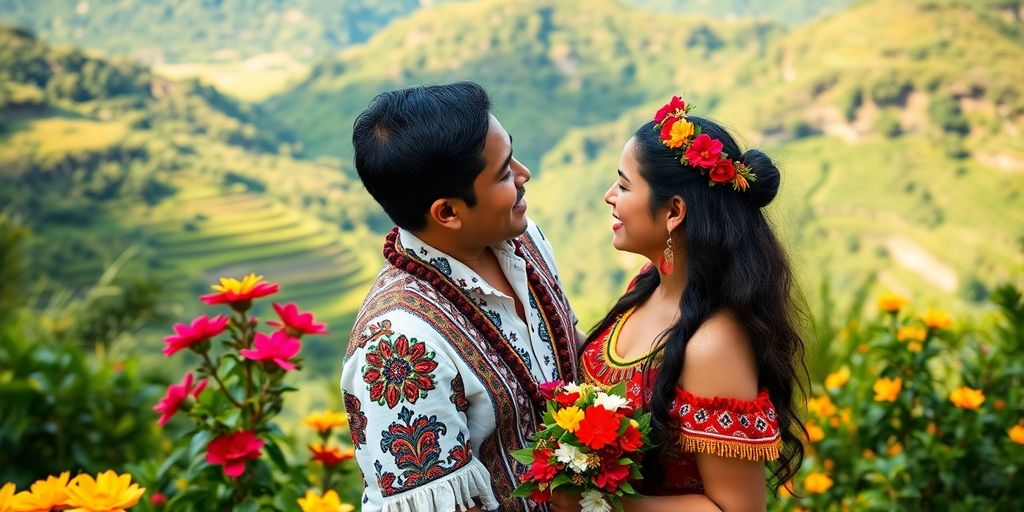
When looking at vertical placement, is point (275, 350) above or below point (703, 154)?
below

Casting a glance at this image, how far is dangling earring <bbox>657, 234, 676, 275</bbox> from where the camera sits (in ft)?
5.74

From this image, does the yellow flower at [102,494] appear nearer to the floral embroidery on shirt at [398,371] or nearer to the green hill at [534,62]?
the floral embroidery on shirt at [398,371]

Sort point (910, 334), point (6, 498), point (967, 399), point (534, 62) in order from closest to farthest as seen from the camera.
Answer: point (6, 498) < point (967, 399) < point (910, 334) < point (534, 62)

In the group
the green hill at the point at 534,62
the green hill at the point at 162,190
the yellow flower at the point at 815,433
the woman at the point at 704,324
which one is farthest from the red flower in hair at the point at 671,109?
the green hill at the point at 534,62

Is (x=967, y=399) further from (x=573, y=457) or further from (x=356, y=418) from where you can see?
(x=356, y=418)

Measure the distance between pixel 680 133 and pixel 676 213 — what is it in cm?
15

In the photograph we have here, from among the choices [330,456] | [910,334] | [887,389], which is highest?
[330,456]

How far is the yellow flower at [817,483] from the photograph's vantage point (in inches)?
108

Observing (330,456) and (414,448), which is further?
(330,456)

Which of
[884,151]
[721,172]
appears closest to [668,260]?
[721,172]

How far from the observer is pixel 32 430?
2.91m

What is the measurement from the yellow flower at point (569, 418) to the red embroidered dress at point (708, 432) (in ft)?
0.47

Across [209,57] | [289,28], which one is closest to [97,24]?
[209,57]

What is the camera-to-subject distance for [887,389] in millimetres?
2619
